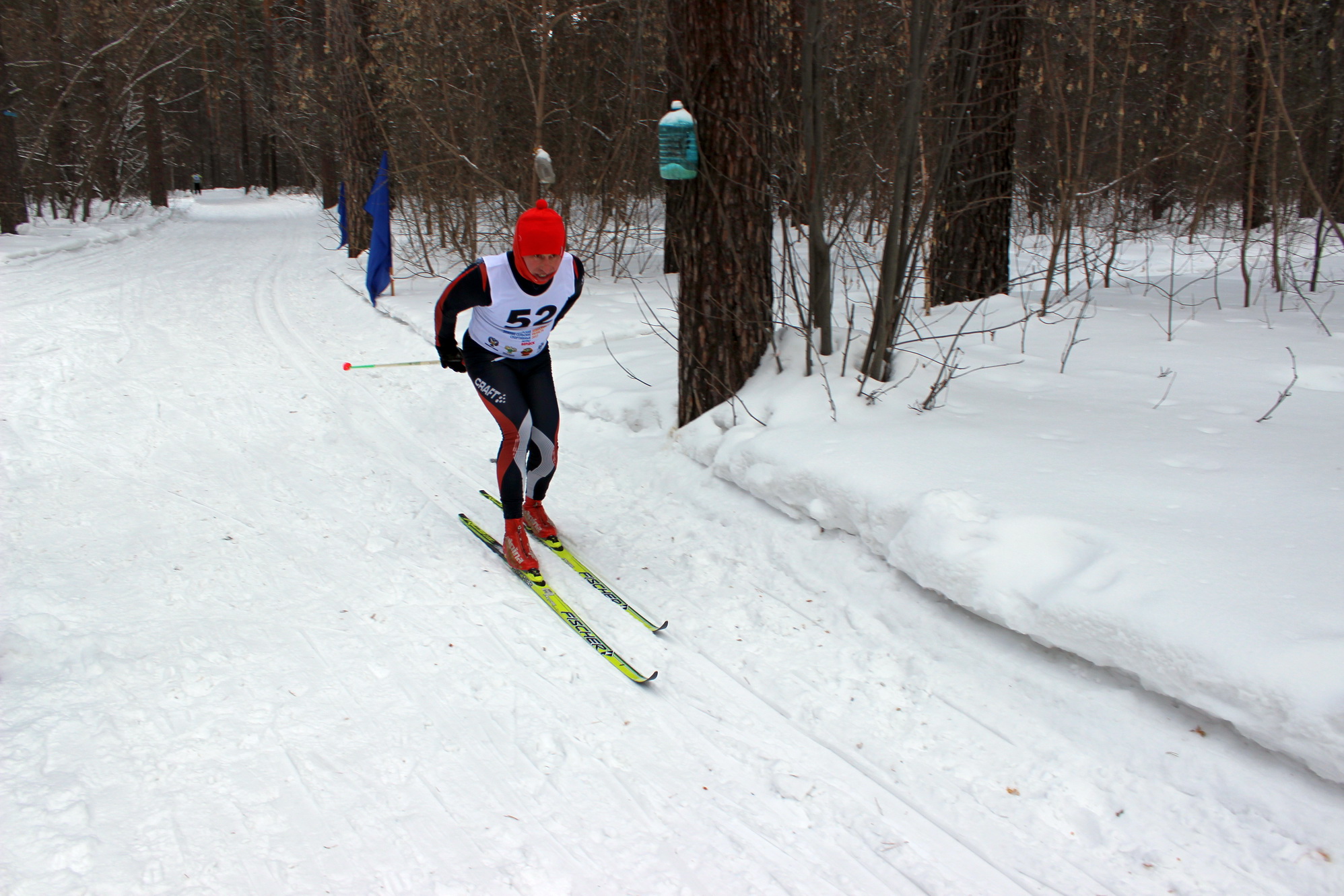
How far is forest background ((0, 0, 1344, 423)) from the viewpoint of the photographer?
5.11 meters

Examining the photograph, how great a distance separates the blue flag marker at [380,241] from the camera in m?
10.3

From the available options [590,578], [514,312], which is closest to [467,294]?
[514,312]

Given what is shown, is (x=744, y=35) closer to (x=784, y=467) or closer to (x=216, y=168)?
(x=784, y=467)

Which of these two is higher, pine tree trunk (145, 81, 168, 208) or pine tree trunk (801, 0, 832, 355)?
pine tree trunk (145, 81, 168, 208)

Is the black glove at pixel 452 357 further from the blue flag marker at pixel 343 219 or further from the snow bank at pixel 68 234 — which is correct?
the snow bank at pixel 68 234

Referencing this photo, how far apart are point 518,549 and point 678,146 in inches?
106

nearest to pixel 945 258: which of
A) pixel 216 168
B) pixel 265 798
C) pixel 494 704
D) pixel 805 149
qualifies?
pixel 805 149

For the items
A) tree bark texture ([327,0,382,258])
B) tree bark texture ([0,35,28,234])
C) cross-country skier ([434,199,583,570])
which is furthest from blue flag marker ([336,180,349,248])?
cross-country skier ([434,199,583,570])

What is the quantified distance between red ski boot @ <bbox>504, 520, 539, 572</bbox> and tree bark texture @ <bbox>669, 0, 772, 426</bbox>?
1.76 m

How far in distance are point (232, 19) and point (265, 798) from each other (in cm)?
3814

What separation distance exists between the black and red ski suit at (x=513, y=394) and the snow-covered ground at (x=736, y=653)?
502mm

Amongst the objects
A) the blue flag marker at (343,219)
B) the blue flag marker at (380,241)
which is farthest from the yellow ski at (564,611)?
the blue flag marker at (343,219)

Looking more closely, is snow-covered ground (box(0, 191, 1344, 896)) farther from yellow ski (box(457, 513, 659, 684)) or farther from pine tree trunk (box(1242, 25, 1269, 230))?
pine tree trunk (box(1242, 25, 1269, 230))

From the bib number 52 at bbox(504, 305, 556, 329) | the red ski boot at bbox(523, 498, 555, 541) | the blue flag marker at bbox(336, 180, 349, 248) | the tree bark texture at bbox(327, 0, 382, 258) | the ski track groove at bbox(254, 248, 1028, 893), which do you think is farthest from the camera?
the blue flag marker at bbox(336, 180, 349, 248)
